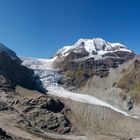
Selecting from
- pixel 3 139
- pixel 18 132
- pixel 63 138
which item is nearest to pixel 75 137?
pixel 63 138

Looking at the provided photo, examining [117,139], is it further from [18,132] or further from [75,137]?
[18,132]

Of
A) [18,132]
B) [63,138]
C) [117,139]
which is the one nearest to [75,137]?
[63,138]

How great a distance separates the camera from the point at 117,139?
19888 cm

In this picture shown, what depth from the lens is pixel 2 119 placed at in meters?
198

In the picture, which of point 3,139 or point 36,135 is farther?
point 36,135

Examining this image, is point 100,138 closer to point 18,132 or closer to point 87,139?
point 87,139

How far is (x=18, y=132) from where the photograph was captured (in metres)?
179

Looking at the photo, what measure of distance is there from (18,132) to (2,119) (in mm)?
22726

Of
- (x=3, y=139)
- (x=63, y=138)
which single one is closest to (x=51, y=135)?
(x=63, y=138)

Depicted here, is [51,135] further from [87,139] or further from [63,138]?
[87,139]

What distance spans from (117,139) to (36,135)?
147 feet

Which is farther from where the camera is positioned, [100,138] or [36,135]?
[100,138]

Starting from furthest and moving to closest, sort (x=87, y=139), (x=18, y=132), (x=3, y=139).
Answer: (x=87, y=139), (x=18, y=132), (x=3, y=139)

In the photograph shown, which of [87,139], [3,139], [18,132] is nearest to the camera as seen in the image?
[3,139]
